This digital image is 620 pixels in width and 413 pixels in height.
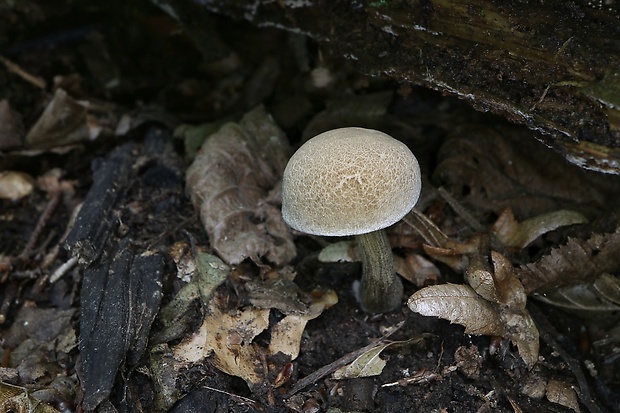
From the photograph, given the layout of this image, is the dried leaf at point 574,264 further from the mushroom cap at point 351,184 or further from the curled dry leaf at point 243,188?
the curled dry leaf at point 243,188

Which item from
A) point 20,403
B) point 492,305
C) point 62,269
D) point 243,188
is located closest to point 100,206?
point 62,269

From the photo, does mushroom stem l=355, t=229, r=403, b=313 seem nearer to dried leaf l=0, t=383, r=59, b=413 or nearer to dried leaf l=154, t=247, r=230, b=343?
dried leaf l=154, t=247, r=230, b=343

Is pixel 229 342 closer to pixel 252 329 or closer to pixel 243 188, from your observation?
pixel 252 329

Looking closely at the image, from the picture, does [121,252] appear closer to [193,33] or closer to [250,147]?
[250,147]

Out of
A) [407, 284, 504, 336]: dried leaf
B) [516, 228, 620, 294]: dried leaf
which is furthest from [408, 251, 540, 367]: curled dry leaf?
[516, 228, 620, 294]: dried leaf

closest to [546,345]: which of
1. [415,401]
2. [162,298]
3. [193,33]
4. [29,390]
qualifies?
[415,401]

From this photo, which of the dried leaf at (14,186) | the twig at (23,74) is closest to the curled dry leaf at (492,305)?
the dried leaf at (14,186)
